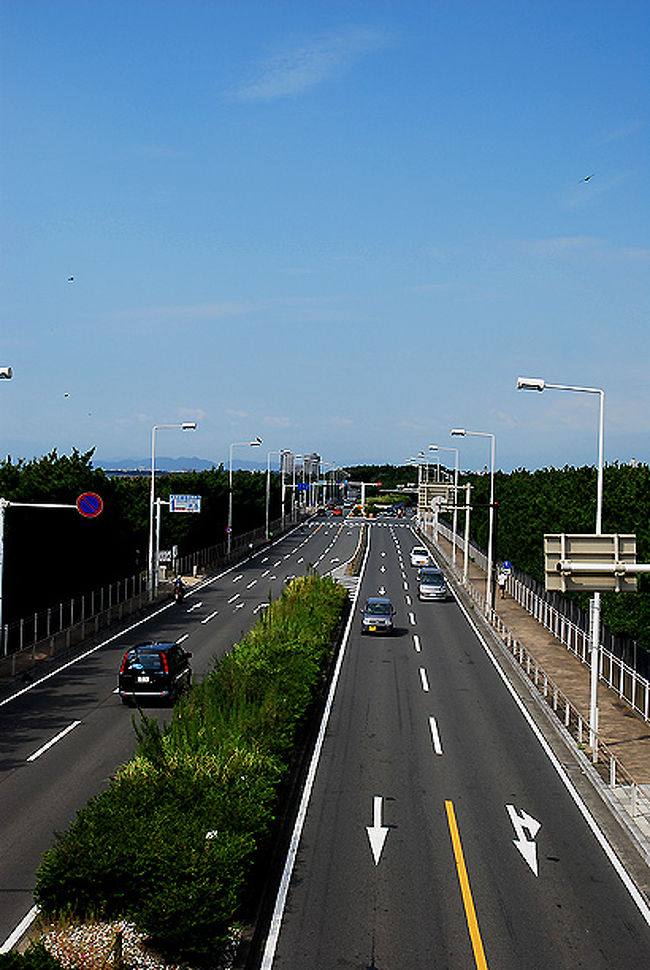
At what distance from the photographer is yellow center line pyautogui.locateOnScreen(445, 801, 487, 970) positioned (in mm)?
11852

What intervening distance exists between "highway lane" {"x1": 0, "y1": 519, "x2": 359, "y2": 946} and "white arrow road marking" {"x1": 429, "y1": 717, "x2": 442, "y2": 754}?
288 inches

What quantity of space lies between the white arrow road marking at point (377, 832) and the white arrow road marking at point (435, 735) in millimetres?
4574

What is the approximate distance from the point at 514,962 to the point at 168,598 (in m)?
43.7

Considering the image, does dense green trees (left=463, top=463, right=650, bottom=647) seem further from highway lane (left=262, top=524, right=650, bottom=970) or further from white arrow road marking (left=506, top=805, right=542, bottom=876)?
white arrow road marking (left=506, top=805, right=542, bottom=876)

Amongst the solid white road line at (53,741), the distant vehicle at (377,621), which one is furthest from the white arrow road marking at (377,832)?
the distant vehicle at (377,621)

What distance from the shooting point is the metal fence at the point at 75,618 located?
3225 cm

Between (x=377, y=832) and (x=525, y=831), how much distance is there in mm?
2735

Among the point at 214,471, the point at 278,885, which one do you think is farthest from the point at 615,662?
the point at 214,471

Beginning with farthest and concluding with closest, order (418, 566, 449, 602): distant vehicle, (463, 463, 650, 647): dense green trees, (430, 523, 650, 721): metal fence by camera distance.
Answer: (418, 566, 449, 602): distant vehicle
(463, 463, 650, 647): dense green trees
(430, 523, 650, 721): metal fence

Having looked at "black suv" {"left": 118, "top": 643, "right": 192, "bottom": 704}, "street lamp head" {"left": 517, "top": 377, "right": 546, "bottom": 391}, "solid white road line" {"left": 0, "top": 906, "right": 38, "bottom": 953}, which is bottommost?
"solid white road line" {"left": 0, "top": 906, "right": 38, "bottom": 953}

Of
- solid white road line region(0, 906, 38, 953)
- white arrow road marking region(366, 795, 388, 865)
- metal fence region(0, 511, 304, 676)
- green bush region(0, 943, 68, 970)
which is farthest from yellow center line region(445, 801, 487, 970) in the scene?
metal fence region(0, 511, 304, 676)

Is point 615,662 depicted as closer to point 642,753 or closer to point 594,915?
point 642,753

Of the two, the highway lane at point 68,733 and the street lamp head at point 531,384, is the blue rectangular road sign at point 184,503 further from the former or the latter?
the street lamp head at point 531,384

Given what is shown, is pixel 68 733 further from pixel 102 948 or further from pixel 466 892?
pixel 102 948
